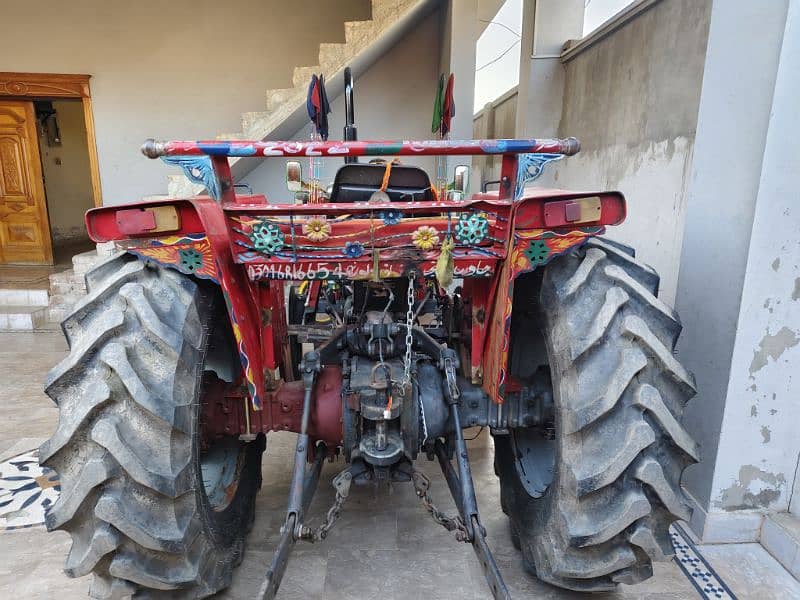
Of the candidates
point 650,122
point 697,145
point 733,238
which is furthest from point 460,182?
point 733,238

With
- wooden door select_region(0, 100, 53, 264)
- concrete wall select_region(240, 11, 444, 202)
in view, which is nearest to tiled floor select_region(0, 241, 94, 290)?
wooden door select_region(0, 100, 53, 264)

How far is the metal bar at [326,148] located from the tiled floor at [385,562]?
138 cm

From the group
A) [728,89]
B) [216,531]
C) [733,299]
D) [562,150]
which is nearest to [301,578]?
[216,531]

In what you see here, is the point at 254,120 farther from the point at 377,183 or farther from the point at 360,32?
the point at 377,183

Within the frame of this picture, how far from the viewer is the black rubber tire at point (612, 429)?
1.66m

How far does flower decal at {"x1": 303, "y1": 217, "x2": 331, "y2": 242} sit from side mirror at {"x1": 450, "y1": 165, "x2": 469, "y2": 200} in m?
1.96

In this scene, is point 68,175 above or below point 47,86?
below

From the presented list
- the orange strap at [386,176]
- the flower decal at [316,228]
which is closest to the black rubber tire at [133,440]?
the flower decal at [316,228]

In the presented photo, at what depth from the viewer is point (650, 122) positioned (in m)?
2.97

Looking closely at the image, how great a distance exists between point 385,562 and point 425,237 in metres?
1.38

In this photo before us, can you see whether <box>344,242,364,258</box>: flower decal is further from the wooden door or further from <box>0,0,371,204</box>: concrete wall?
the wooden door

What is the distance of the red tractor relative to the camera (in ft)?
5.13

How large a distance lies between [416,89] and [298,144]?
24.5ft

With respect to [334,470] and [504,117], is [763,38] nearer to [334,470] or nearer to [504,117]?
[334,470]
